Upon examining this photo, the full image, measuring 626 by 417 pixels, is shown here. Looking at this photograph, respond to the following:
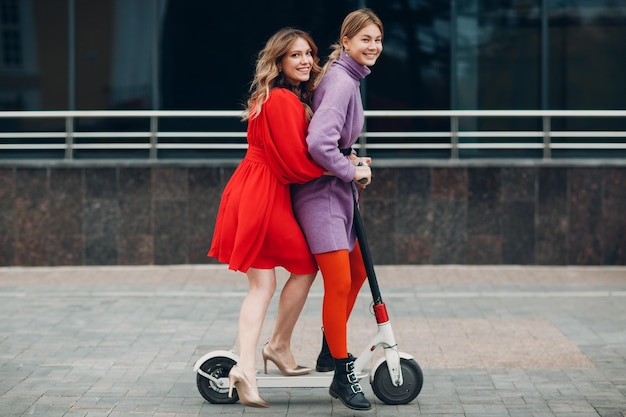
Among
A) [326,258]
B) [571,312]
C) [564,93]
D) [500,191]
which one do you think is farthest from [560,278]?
[326,258]

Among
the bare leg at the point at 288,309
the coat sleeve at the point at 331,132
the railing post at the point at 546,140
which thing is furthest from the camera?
the railing post at the point at 546,140

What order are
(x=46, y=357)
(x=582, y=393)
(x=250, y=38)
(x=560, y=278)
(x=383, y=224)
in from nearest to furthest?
(x=582, y=393) < (x=46, y=357) < (x=560, y=278) < (x=383, y=224) < (x=250, y=38)

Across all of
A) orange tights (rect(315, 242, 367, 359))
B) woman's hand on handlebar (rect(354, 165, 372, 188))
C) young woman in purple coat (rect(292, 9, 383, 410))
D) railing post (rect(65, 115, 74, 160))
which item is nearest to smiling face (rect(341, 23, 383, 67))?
young woman in purple coat (rect(292, 9, 383, 410))

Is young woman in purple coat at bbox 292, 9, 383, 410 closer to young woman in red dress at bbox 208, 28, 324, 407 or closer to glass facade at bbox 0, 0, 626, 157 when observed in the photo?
young woman in red dress at bbox 208, 28, 324, 407

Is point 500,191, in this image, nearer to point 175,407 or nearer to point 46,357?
point 46,357

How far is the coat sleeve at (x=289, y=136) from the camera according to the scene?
18.4 feet

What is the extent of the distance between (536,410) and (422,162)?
6752 millimetres

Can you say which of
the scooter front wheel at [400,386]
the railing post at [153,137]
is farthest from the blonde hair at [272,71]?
the railing post at [153,137]

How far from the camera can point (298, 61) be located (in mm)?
5707

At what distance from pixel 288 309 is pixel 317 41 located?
26.8 ft

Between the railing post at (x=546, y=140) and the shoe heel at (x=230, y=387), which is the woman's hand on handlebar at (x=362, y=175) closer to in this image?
the shoe heel at (x=230, y=387)

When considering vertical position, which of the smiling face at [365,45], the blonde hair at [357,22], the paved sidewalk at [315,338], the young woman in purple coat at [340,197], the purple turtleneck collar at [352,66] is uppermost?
the blonde hair at [357,22]

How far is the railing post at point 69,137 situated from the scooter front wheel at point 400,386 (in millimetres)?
7563

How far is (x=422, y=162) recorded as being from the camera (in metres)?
12.4
